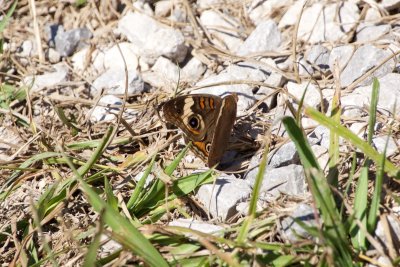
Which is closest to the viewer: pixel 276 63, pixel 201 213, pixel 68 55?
pixel 201 213

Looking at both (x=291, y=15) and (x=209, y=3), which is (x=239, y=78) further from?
(x=209, y=3)

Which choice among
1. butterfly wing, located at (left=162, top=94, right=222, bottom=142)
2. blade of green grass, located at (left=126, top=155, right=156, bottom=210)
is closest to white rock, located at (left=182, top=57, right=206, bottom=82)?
butterfly wing, located at (left=162, top=94, right=222, bottom=142)

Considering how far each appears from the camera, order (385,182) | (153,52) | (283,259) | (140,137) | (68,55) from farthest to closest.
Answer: (68,55), (153,52), (140,137), (385,182), (283,259)

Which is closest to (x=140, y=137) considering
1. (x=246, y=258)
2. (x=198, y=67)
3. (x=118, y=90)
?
(x=118, y=90)

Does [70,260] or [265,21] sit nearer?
[70,260]

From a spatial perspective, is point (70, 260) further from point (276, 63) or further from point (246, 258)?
point (276, 63)

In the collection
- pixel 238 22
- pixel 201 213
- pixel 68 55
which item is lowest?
pixel 201 213
